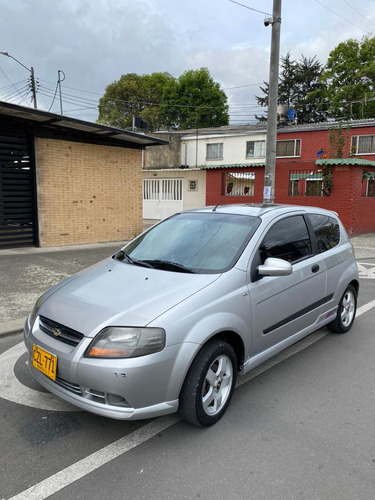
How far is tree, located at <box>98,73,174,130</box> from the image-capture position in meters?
42.6

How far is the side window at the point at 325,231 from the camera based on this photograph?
401cm

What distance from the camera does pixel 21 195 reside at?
30.9 feet

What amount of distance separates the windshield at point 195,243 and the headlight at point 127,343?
0.77m

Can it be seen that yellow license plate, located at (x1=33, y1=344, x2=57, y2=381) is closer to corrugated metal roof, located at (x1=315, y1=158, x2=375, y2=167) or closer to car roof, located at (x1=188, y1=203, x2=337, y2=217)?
car roof, located at (x1=188, y1=203, x2=337, y2=217)

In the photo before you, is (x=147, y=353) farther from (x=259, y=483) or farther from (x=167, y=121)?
(x=167, y=121)

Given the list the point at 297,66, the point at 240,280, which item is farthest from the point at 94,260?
the point at 297,66

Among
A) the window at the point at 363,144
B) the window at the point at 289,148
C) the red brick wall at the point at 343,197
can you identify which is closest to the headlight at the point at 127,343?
the red brick wall at the point at 343,197

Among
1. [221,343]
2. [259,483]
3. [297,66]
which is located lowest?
[259,483]

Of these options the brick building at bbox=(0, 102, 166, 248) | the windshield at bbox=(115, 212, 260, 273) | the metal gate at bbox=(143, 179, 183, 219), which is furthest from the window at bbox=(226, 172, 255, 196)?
the windshield at bbox=(115, 212, 260, 273)

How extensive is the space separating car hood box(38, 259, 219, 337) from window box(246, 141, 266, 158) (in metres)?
20.6

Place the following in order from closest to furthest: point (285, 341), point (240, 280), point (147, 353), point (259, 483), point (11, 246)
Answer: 1. point (259, 483)
2. point (147, 353)
3. point (240, 280)
4. point (285, 341)
5. point (11, 246)

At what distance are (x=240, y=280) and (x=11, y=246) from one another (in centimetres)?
809

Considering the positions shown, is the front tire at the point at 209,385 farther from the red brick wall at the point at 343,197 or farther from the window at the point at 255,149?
the window at the point at 255,149

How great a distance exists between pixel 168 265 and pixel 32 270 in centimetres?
505
